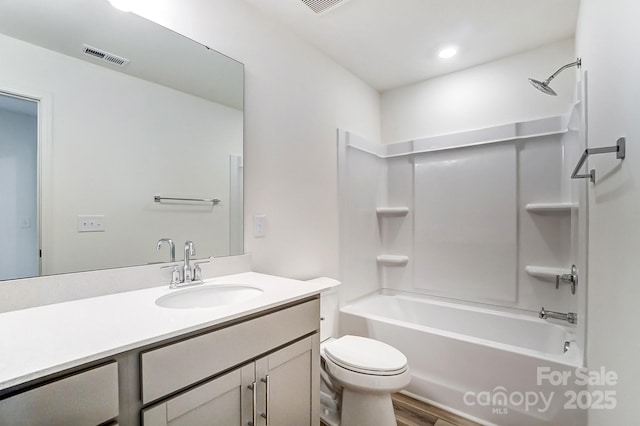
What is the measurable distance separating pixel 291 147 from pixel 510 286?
205cm

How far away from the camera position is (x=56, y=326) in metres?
0.81

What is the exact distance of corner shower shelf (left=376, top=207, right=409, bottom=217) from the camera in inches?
111

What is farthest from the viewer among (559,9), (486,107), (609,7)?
(486,107)

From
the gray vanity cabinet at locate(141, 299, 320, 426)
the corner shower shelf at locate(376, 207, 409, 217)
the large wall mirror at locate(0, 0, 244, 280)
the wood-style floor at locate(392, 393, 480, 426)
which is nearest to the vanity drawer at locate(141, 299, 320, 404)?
the gray vanity cabinet at locate(141, 299, 320, 426)

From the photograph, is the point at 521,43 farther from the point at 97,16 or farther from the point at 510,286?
the point at 97,16

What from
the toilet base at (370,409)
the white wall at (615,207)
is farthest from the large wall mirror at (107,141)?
the white wall at (615,207)

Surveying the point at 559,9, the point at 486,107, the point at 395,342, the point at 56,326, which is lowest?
the point at 395,342

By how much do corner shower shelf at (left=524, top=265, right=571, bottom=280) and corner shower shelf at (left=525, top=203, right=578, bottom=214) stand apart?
0.42 m

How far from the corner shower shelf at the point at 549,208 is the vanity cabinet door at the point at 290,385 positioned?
198 cm

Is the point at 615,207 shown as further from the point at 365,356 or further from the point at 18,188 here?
the point at 18,188

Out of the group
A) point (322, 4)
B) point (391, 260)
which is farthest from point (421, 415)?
point (322, 4)

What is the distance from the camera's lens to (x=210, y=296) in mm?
1327

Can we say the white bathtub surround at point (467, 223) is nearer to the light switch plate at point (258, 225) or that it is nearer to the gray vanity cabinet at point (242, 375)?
the light switch plate at point (258, 225)

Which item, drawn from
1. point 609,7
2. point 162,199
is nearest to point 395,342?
point 162,199
